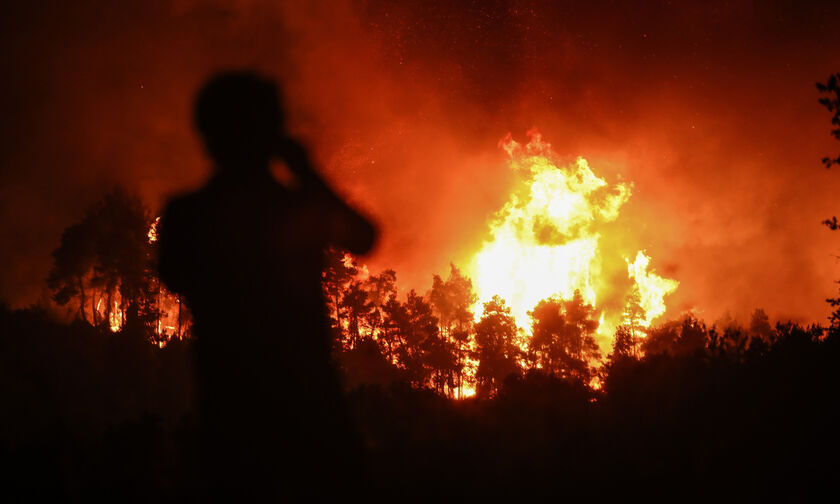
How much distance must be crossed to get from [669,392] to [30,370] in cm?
1875

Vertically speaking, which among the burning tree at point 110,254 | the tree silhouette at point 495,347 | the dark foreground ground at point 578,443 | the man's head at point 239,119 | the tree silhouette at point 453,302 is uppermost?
the burning tree at point 110,254

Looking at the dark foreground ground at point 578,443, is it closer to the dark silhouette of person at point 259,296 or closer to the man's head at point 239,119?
the dark silhouette of person at point 259,296

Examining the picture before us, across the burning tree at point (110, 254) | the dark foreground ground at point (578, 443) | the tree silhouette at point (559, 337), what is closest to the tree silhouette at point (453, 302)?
the tree silhouette at point (559, 337)

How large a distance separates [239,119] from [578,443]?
3661 millimetres

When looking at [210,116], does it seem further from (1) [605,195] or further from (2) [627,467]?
(1) [605,195]

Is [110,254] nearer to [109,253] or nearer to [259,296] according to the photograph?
[109,253]

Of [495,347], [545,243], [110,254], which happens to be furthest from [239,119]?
[545,243]

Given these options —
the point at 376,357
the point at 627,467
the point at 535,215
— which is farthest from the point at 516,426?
the point at 535,215

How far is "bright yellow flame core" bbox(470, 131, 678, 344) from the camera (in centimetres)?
6825

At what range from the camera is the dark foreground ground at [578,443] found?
13.5 ft

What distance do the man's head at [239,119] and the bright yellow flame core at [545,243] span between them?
211 feet

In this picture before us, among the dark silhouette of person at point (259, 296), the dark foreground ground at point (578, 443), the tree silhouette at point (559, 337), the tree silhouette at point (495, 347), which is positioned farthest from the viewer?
the tree silhouette at point (559, 337)

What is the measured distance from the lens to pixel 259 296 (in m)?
3.48

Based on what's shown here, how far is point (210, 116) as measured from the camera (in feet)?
11.9
